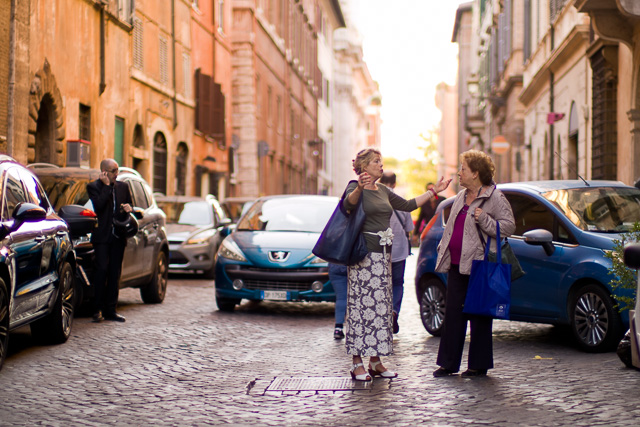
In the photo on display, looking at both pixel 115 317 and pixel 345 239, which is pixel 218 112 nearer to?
pixel 115 317

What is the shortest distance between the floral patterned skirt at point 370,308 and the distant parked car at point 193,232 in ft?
32.1

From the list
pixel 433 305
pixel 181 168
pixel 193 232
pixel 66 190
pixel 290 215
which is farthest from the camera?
pixel 181 168

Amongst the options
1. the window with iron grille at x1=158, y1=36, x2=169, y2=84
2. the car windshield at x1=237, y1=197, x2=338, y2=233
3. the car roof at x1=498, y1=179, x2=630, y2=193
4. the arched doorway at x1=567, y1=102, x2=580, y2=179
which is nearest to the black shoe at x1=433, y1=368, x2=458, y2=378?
the car roof at x1=498, y1=179, x2=630, y2=193

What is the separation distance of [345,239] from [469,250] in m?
0.97

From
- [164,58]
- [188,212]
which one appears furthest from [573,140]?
[164,58]

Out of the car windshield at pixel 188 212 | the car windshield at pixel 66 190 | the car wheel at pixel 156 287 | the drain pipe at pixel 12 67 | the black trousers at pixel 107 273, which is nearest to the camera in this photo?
the black trousers at pixel 107 273

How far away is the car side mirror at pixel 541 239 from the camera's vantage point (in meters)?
9.20

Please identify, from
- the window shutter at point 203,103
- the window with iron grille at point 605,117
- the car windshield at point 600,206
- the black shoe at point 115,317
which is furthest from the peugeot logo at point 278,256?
the window shutter at point 203,103

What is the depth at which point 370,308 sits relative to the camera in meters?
7.65

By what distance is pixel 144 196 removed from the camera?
1398 cm

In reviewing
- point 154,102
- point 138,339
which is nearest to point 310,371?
point 138,339

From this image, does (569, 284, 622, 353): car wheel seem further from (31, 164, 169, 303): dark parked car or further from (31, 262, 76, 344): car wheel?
(31, 164, 169, 303): dark parked car

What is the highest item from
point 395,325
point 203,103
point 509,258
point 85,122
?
point 203,103

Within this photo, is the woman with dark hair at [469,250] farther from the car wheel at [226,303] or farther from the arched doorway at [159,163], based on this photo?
the arched doorway at [159,163]
